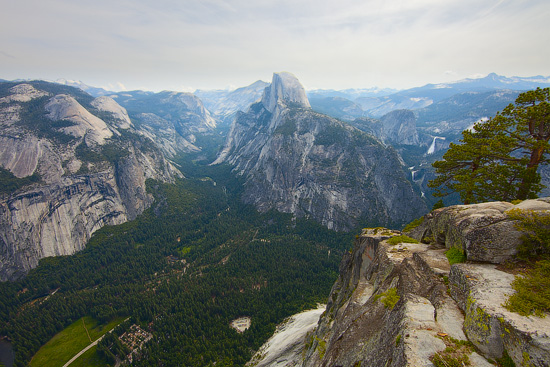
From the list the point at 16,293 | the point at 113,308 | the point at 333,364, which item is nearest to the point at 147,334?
the point at 113,308

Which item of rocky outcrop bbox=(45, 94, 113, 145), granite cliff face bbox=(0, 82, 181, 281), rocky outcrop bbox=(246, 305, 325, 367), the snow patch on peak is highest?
the snow patch on peak

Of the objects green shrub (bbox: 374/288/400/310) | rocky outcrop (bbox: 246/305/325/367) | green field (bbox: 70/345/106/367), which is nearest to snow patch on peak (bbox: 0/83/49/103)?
green field (bbox: 70/345/106/367)

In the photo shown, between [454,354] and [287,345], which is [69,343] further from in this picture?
[454,354]

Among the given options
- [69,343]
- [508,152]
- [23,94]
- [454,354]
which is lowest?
[69,343]

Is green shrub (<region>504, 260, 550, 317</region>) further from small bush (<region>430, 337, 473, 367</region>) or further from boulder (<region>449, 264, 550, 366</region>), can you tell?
small bush (<region>430, 337, 473, 367</region>)

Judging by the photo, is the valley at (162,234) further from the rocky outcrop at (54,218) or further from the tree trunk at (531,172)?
the tree trunk at (531,172)

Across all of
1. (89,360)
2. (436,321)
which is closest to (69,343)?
(89,360)
